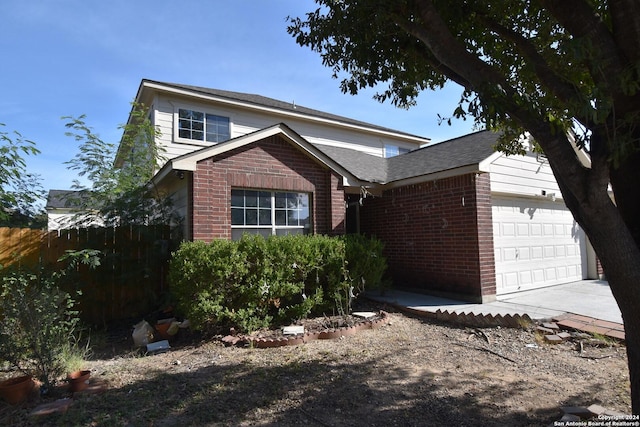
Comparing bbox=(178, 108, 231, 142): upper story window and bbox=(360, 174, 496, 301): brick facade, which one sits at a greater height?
bbox=(178, 108, 231, 142): upper story window

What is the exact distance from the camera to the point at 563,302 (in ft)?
25.9

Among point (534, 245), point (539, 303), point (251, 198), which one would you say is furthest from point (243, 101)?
point (539, 303)

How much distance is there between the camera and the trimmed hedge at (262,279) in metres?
6.26

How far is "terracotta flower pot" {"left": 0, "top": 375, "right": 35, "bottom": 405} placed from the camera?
401 cm

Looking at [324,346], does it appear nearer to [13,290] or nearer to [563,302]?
[13,290]

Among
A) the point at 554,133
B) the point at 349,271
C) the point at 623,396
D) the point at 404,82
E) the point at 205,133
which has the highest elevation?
the point at 205,133

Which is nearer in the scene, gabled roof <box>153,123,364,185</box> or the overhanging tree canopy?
the overhanging tree canopy

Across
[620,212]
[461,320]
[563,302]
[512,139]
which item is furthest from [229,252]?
[563,302]

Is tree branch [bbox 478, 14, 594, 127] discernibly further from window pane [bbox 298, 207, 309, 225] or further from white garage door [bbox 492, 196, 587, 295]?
window pane [bbox 298, 207, 309, 225]

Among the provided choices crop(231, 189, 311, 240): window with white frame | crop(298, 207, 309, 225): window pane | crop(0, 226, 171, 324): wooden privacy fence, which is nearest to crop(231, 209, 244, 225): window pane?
crop(231, 189, 311, 240): window with white frame

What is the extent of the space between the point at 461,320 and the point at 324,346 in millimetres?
2781

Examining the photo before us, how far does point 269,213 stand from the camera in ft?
28.0

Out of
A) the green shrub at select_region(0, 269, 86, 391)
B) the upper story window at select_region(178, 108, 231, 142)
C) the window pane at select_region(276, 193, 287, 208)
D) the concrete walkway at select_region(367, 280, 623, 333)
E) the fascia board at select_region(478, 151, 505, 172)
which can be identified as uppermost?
the upper story window at select_region(178, 108, 231, 142)

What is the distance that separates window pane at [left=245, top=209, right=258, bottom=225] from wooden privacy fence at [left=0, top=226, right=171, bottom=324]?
1.82 meters
